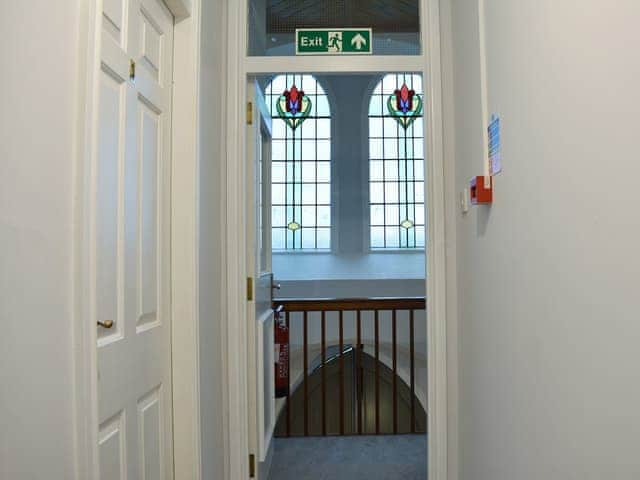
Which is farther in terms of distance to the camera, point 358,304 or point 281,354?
point 358,304

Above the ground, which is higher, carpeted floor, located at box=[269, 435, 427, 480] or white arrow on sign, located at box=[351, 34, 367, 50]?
white arrow on sign, located at box=[351, 34, 367, 50]

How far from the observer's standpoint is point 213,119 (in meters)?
2.21

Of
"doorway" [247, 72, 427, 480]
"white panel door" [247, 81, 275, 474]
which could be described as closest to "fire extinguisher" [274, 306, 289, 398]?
"white panel door" [247, 81, 275, 474]

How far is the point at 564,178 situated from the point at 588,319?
0.32 m

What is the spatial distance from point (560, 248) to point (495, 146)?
1.98 feet

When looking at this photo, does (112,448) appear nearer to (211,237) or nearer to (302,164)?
(211,237)

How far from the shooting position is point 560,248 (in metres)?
1.21

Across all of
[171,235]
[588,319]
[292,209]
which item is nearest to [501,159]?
[588,319]

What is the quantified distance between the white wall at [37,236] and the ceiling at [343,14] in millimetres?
1681

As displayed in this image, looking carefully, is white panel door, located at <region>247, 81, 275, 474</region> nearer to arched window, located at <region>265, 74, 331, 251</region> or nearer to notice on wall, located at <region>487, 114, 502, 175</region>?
notice on wall, located at <region>487, 114, 502, 175</region>

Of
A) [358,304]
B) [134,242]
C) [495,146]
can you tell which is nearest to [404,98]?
[358,304]

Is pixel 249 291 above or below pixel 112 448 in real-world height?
above

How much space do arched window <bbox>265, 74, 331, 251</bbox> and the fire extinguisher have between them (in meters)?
3.31

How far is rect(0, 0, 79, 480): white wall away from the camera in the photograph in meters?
0.94
